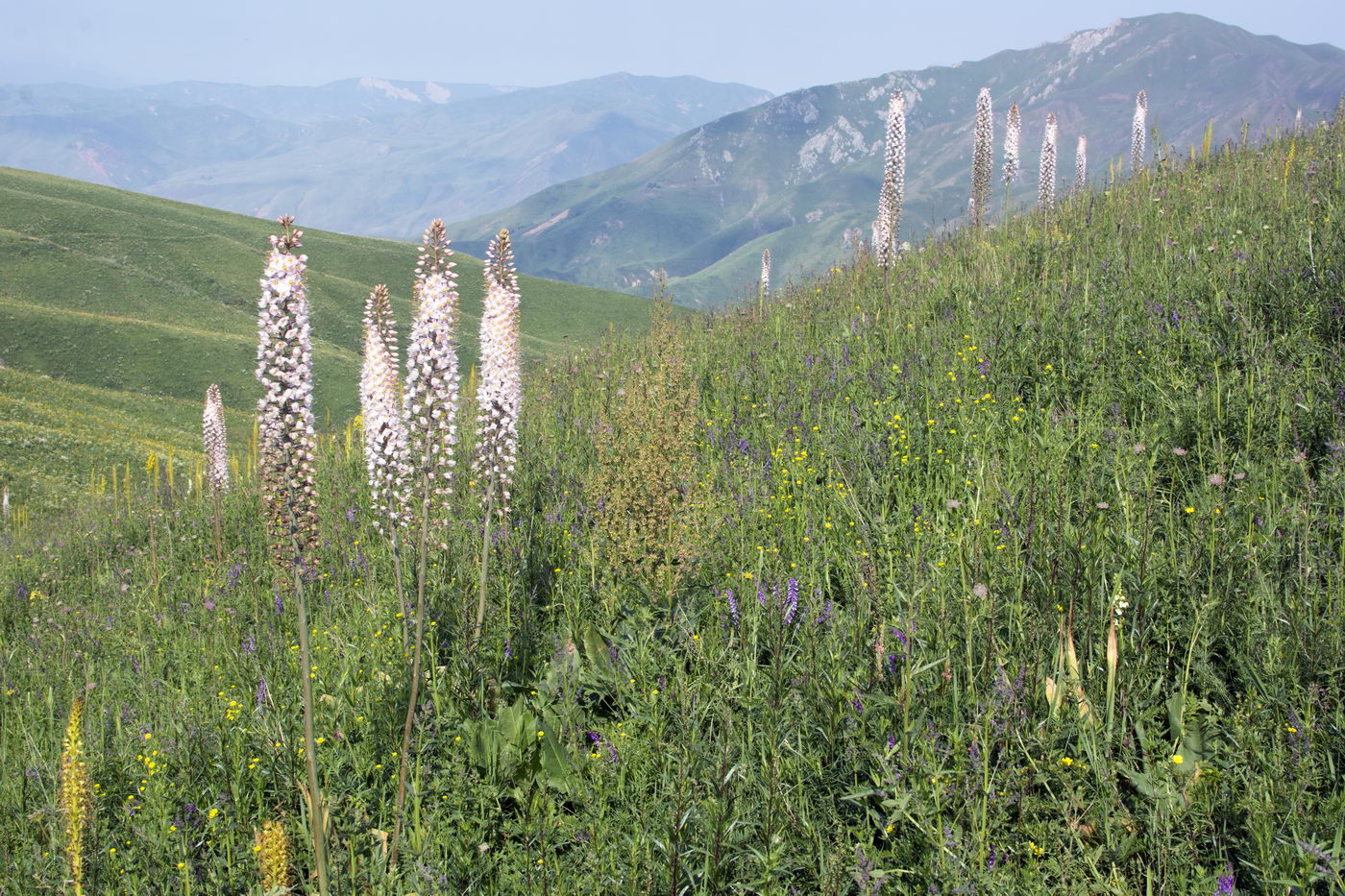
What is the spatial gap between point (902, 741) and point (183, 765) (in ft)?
10.2

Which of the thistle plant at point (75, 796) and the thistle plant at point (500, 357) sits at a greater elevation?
the thistle plant at point (500, 357)

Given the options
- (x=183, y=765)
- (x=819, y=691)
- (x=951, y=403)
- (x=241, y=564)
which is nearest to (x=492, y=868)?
(x=819, y=691)

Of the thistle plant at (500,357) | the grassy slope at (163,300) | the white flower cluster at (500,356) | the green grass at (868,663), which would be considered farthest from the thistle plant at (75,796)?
the grassy slope at (163,300)

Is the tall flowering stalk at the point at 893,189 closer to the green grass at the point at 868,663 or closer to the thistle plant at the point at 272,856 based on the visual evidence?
the green grass at the point at 868,663

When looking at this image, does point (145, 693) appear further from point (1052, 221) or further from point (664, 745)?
point (1052, 221)

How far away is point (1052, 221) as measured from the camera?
10.5 meters

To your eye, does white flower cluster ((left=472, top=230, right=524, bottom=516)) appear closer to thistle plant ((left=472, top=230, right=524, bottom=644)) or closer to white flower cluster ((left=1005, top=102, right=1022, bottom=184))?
thistle plant ((left=472, top=230, right=524, bottom=644))

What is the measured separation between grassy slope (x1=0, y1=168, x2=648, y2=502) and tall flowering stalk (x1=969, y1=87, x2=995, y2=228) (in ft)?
77.8

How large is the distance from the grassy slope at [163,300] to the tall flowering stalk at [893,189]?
74.5 feet

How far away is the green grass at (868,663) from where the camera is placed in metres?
2.58

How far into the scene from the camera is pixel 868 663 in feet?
10.4

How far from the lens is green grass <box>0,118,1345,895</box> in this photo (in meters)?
2.58

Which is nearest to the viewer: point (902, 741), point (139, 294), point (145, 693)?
point (902, 741)

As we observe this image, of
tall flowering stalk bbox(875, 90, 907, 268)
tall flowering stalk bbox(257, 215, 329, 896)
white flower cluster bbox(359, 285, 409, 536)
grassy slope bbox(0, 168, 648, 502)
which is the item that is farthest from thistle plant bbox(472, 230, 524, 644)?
grassy slope bbox(0, 168, 648, 502)
